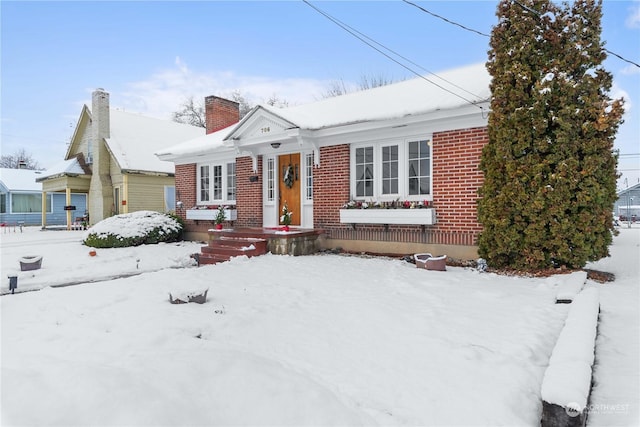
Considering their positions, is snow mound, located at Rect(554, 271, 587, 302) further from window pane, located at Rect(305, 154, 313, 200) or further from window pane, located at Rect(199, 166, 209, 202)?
window pane, located at Rect(199, 166, 209, 202)

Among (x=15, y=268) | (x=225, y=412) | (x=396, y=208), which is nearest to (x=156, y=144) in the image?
(x=15, y=268)

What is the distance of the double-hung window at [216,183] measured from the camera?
471 inches

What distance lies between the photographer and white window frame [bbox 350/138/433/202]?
26.9ft

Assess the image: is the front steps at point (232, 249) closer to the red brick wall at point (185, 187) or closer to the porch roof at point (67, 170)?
the red brick wall at point (185, 187)

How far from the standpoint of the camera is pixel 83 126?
20.8 m

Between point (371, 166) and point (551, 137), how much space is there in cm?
380

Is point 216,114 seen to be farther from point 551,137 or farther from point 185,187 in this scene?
point 551,137

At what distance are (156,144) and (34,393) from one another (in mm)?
20480

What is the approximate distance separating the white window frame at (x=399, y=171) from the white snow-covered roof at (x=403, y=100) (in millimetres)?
737

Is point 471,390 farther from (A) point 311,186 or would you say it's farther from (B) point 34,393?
(A) point 311,186

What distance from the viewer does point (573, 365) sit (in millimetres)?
2502

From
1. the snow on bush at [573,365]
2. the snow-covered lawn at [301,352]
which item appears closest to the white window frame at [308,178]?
the snow-covered lawn at [301,352]

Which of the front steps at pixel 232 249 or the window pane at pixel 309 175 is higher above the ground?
the window pane at pixel 309 175

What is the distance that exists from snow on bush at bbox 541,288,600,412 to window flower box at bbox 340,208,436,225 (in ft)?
13.6
